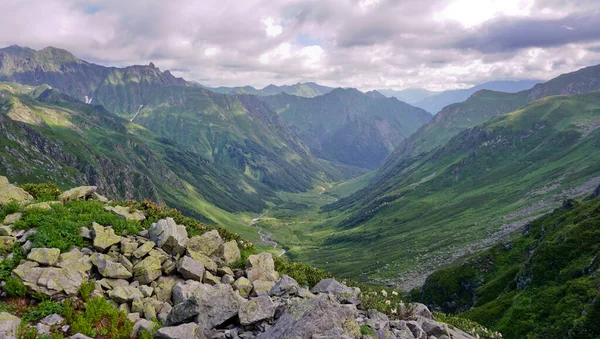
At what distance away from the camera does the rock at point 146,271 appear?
71.7 feet

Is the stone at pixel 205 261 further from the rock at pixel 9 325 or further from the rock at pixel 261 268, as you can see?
the rock at pixel 9 325

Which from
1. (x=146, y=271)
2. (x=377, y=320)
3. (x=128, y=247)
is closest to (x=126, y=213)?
(x=128, y=247)

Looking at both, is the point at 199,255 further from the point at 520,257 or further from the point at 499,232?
the point at 499,232

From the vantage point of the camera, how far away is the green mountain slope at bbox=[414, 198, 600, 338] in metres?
46.0

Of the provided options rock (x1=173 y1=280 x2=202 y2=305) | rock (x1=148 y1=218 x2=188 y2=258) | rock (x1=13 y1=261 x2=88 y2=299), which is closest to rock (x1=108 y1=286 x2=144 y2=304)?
rock (x1=13 y1=261 x2=88 y2=299)

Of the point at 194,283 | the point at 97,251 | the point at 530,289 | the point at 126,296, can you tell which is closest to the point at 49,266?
the point at 97,251

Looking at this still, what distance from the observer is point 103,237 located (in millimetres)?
23484

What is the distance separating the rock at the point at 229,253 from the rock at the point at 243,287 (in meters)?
3.70

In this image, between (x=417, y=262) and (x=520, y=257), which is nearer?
(x=520, y=257)

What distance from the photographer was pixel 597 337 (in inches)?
1449

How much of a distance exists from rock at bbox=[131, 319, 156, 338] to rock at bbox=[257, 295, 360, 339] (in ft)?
19.0

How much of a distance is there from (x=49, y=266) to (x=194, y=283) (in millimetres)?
8227

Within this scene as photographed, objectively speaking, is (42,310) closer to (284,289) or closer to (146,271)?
(146,271)

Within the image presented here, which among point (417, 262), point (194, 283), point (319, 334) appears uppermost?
point (194, 283)
